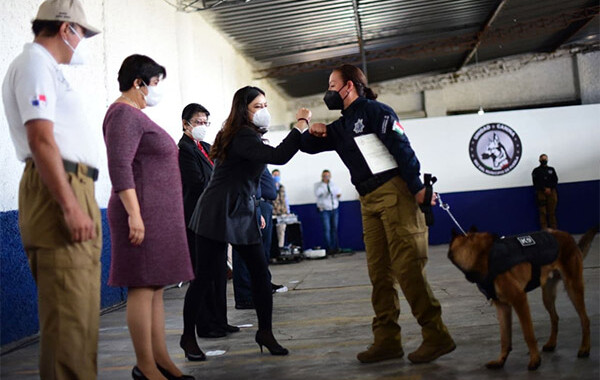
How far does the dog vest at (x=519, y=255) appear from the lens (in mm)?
2789

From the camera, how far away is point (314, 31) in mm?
12578

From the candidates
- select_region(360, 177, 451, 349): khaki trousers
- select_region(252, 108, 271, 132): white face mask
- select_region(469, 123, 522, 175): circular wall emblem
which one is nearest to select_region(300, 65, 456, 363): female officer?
select_region(360, 177, 451, 349): khaki trousers

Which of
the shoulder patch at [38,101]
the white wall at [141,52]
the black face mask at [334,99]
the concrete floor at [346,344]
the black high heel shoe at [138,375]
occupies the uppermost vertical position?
the white wall at [141,52]

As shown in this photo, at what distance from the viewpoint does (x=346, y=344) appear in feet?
12.1

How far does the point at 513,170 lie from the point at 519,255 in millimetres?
10218

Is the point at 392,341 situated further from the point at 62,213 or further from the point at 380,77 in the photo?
the point at 380,77

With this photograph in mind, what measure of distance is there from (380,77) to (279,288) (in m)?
13.3

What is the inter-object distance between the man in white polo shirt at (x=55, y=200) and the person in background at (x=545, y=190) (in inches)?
442

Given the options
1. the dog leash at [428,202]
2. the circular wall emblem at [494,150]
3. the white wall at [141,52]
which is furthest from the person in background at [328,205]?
the dog leash at [428,202]

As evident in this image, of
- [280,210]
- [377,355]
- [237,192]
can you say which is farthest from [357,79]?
[280,210]

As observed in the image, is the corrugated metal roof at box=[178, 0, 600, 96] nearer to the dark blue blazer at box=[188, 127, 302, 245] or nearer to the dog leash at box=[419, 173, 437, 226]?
the dark blue blazer at box=[188, 127, 302, 245]

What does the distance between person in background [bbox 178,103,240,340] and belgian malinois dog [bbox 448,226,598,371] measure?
195 cm

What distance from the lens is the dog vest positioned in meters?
2.79

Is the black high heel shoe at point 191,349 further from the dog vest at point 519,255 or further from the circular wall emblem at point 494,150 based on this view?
the circular wall emblem at point 494,150
